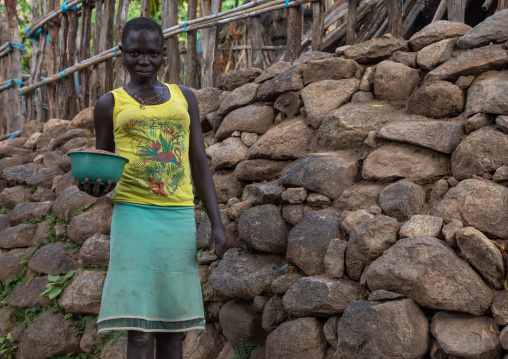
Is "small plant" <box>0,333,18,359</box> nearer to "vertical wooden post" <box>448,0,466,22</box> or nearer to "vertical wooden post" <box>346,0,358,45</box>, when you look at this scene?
"vertical wooden post" <box>346,0,358,45</box>

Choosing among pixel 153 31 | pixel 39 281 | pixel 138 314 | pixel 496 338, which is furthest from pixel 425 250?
pixel 39 281

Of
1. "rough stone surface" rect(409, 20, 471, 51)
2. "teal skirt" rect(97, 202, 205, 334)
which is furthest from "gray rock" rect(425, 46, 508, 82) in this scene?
"teal skirt" rect(97, 202, 205, 334)

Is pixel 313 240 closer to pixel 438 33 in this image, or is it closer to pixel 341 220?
pixel 341 220

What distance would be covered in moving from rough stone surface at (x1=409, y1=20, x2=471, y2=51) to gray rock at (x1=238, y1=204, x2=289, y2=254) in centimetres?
155

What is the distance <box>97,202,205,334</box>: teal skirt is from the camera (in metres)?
2.22

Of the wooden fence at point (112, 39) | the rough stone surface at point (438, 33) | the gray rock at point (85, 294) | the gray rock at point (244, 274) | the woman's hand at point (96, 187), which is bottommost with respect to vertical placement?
the gray rock at point (85, 294)

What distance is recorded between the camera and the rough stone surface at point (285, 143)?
12.3ft

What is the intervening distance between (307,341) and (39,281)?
2405 mm

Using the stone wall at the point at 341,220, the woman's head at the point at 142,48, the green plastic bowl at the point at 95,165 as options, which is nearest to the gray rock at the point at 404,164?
the stone wall at the point at 341,220

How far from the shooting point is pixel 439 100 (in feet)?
10.8

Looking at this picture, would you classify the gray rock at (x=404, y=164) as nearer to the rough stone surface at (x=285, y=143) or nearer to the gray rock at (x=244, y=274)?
the rough stone surface at (x=285, y=143)

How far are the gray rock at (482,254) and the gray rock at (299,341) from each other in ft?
2.66

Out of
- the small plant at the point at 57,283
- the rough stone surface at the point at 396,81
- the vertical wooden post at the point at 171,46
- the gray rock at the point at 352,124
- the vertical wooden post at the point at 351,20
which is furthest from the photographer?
the vertical wooden post at the point at 171,46

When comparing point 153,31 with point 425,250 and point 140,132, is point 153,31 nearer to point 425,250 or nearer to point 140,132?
point 140,132
